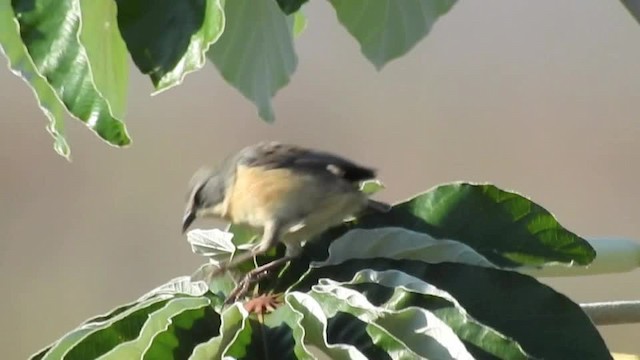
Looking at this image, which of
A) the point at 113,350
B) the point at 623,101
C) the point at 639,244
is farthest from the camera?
the point at 623,101

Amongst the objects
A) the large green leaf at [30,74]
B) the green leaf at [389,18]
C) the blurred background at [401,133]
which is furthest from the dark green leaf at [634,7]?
the blurred background at [401,133]

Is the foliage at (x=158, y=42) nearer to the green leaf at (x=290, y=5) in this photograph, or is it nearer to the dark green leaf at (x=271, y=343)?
the green leaf at (x=290, y=5)

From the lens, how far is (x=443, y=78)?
1.69 metres

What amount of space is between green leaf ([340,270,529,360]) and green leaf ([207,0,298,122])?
0.56ft

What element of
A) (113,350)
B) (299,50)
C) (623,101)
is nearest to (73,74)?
(113,350)

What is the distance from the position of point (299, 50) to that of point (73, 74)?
1.14 metres

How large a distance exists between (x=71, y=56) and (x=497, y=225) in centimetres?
28

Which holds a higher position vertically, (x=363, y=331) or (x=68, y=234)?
(x=363, y=331)

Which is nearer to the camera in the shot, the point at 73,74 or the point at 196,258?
the point at 73,74

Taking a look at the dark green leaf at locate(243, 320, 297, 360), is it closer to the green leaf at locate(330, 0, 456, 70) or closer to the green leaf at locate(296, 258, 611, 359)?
the green leaf at locate(296, 258, 611, 359)

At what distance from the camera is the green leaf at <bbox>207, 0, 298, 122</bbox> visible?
Answer: 68 cm

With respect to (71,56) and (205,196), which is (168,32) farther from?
(205,196)

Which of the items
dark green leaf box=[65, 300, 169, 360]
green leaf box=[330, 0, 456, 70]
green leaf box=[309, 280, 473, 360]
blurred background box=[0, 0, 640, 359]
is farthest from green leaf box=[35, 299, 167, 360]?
blurred background box=[0, 0, 640, 359]

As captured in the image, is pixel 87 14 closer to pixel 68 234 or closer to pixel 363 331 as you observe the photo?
pixel 363 331
